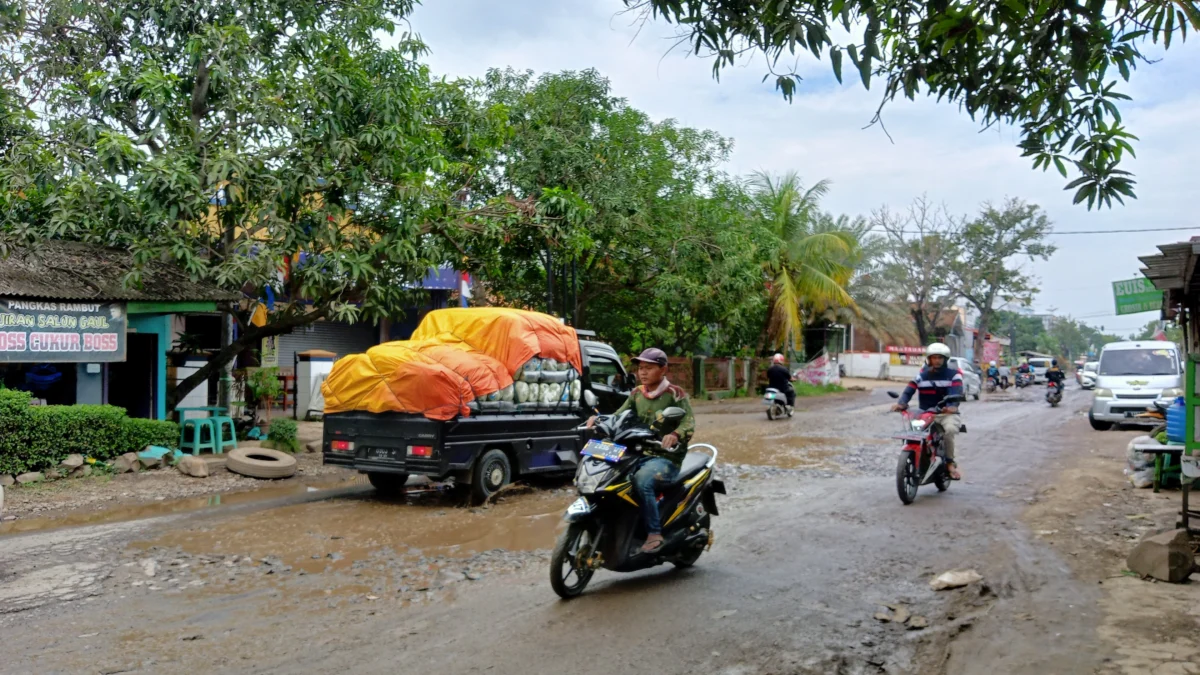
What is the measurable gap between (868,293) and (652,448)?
4081 cm

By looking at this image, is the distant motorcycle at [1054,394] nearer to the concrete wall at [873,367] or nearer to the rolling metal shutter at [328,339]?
the rolling metal shutter at [328,339]

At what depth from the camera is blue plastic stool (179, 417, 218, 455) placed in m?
13.0

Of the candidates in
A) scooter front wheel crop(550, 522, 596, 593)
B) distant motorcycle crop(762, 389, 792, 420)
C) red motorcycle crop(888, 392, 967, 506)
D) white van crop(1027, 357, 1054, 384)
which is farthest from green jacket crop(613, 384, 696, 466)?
white van crop(1027, 357, 1054, 384)

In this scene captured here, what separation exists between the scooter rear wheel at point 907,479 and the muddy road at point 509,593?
0.63 feet

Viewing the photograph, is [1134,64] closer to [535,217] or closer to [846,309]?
[535,217]

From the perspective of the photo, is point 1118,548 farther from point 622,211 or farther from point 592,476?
point 622,211

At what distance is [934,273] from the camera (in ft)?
167

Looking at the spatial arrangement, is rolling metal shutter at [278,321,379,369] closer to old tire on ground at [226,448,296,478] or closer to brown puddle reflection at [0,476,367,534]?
old tire on ground at [226,448,296,478]

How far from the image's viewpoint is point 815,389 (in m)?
38.0

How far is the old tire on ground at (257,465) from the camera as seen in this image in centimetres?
1170

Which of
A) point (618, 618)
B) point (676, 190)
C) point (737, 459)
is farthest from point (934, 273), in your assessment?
point (618, 618)

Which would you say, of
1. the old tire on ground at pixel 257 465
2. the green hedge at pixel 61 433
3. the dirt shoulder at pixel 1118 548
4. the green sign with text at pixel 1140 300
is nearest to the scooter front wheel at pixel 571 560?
the dirt shoulder at pixel 1118 548

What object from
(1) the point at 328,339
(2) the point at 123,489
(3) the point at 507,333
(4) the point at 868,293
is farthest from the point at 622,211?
(4) the point at 868,293

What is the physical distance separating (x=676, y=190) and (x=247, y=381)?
12820 mm
